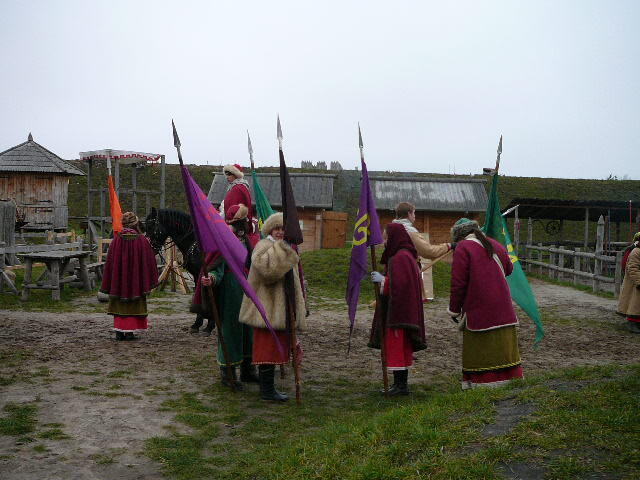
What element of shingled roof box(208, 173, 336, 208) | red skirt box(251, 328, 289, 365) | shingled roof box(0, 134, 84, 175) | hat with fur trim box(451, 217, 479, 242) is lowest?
red skirt box(251, 328, 289, 365)

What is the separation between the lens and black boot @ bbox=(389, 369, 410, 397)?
6.25m

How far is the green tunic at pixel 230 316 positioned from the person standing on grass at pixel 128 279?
2629mm

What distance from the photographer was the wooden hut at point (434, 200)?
87.2 ft

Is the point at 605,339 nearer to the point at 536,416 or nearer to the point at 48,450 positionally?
the point at 536,416

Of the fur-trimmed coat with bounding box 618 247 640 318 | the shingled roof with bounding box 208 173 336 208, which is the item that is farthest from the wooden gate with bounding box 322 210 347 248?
the fur-trimmed coat with bounding box 618 247 640 318

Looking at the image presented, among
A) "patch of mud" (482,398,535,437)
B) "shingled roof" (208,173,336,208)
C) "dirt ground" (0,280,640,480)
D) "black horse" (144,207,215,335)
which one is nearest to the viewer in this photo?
"patch of mud" (482,398,535,437)

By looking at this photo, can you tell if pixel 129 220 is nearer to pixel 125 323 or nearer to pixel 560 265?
pixel 125 323

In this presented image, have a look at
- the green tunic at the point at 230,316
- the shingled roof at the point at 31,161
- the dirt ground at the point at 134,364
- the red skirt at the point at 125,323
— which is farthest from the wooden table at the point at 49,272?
the shingled roof at the point at 31,161

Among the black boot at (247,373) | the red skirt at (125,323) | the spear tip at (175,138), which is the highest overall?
the spear tip at (175,138)

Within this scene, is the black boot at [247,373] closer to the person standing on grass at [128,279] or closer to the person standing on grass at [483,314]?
the person standing on grass at [483,314]

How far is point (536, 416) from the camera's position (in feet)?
13.0

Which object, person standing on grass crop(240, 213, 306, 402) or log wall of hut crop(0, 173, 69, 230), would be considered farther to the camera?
log wall of hut crop(0, 173, 69, 230)

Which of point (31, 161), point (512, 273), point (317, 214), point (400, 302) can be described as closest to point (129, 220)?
point (400, 302)

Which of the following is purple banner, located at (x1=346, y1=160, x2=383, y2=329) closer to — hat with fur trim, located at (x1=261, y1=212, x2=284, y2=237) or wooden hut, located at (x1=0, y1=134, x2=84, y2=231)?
hat with fur trim, located at (x1=261, y1=212, x2=284, y2=237)
